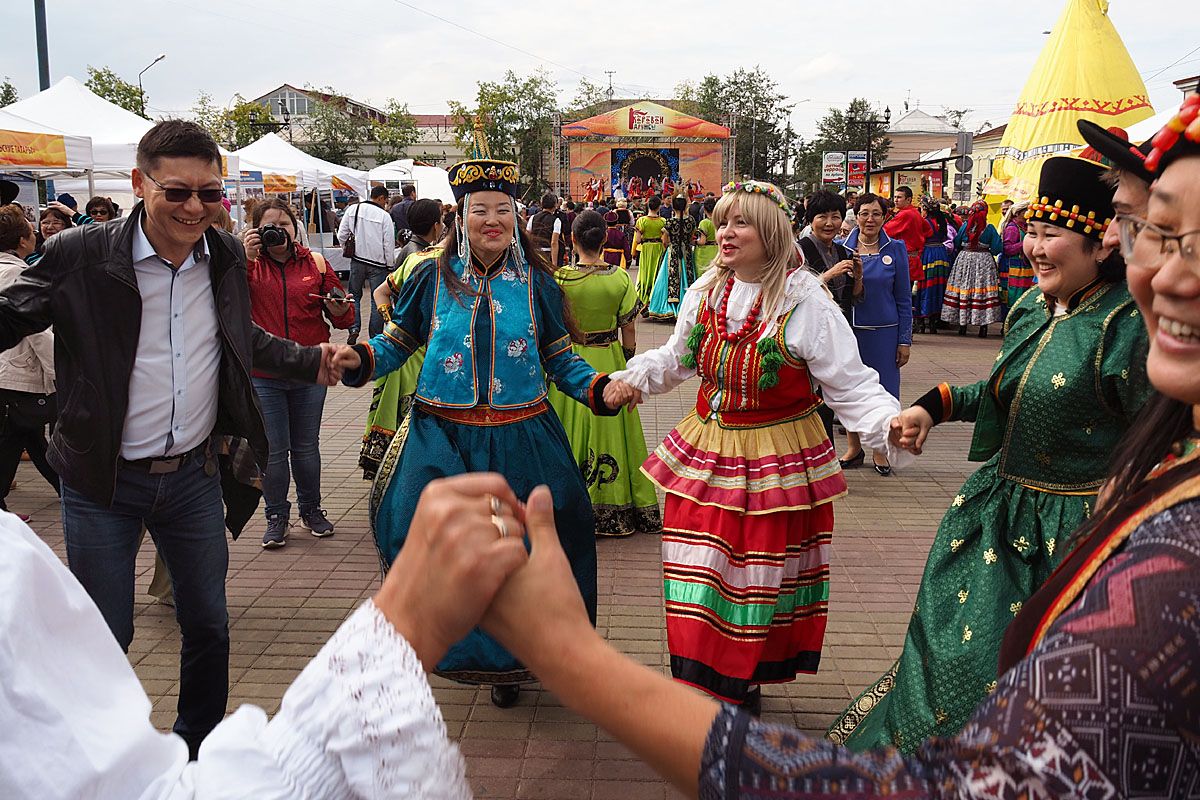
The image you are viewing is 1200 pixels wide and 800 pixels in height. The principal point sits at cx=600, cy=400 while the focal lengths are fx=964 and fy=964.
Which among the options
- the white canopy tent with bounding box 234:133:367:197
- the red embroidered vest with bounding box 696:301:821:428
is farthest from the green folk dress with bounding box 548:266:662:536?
the white canopy tent with bounding box 234:133:367:197

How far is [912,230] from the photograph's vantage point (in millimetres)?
13648

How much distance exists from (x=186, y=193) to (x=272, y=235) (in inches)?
96.9

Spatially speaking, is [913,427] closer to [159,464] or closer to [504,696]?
[504,696]

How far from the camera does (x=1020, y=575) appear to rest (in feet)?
9.41

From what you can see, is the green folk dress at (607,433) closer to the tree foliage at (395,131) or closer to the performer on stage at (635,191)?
the performer on stage at (635,191)

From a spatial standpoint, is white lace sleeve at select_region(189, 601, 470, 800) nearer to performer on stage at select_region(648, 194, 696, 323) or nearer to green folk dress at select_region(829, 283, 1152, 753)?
green folk dress at select_region(829, 283, 1152, 753)

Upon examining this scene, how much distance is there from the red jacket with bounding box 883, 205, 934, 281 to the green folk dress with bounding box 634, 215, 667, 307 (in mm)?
3383

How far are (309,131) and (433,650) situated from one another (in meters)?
51.5

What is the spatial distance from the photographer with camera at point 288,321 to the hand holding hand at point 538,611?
4.61 m

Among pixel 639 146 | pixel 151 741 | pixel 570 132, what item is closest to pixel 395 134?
pixel 570 132

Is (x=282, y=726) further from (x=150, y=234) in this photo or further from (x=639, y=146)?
(x=639, y=146)

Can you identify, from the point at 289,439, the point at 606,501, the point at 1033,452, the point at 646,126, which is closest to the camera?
the point at 1033,452

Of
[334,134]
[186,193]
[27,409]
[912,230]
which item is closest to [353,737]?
[186,193]

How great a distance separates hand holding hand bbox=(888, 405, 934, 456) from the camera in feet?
10.5
